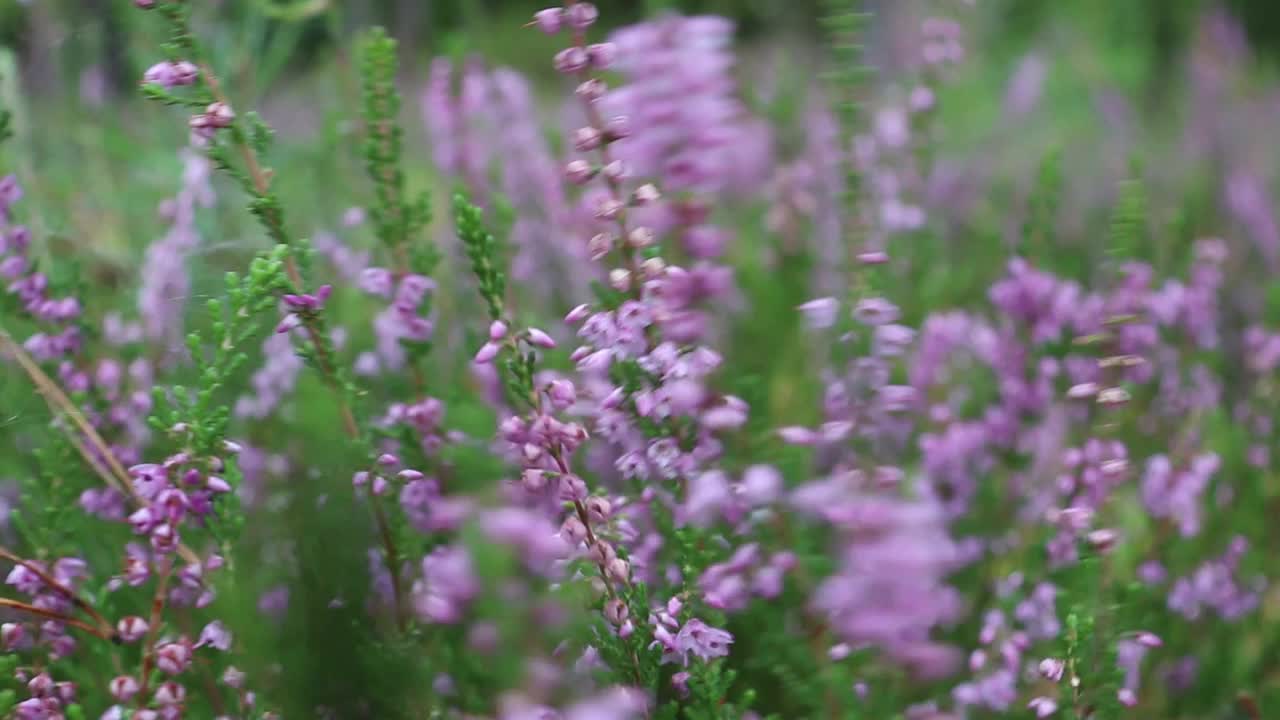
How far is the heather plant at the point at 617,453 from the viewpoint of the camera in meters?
0.84

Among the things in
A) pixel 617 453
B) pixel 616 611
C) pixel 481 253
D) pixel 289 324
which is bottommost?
pixel 617 453

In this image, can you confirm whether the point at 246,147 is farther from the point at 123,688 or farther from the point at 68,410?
the point at 123,688

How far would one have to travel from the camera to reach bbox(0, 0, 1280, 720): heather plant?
0.84m

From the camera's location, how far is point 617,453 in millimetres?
1505

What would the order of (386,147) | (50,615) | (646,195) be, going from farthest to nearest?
1. (386,147)
2. (50,615)
3. (646,195)

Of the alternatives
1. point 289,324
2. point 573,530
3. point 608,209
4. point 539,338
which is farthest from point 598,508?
point 289,324

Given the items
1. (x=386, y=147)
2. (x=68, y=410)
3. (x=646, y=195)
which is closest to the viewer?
(x=646, y=195)

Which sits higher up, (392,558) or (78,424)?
(78,424)

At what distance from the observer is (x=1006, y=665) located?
1493 millimetres

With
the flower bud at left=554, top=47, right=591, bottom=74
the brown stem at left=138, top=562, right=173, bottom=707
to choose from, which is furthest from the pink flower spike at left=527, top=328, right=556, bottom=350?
the brown stem at left=138, top=562, right=173, bottom=707

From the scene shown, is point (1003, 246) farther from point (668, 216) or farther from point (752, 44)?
point (752, 44)

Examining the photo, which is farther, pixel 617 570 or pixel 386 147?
pixel 386 147

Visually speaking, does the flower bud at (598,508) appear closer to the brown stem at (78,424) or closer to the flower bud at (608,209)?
the flower bud at (608,209)

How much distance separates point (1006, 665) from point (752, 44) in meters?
10.1
